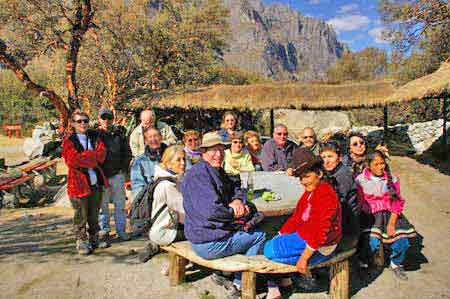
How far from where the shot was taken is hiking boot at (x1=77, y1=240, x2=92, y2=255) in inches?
171

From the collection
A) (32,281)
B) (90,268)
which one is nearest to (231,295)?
(90,268)

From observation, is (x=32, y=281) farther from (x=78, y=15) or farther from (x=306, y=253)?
(x=78, y=15)

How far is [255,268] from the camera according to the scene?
9.59 ft

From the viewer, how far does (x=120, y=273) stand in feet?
12.8

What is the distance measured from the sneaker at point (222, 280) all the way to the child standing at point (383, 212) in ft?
4.79

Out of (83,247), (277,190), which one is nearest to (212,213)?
(277,190)

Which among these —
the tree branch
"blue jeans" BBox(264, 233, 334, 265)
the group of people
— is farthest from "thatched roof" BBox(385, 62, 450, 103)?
the tree branch

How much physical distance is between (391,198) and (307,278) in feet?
3.73

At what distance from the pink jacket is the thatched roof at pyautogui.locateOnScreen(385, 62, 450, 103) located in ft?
19.0

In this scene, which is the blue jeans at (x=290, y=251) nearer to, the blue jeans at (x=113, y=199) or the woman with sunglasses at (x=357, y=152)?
the woman with sunglasses at (x=357, y=152)

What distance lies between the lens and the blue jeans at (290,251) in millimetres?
2943

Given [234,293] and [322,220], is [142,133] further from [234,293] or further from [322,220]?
[322,220]

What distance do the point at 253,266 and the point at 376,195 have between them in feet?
5.26

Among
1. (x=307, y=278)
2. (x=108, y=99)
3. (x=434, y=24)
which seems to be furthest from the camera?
(x=108, y=99)
